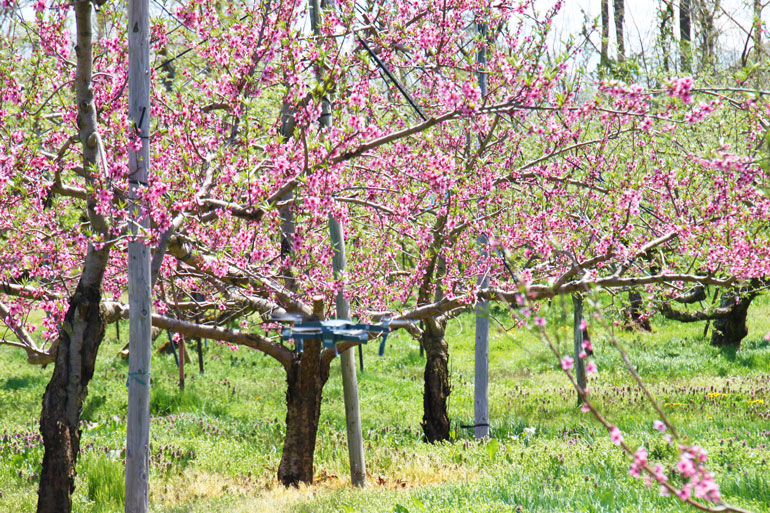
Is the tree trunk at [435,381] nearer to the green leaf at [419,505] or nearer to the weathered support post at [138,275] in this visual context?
the green leaf at [419,505]

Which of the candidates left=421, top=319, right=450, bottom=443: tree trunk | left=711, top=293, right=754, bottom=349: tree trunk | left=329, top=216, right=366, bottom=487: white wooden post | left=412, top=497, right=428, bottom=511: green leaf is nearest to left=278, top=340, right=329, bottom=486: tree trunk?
left=329, top=216, right=366, bottom=487: white wooden post

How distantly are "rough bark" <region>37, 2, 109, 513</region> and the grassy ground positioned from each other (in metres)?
1.52

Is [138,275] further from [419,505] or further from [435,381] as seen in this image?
[435,381]

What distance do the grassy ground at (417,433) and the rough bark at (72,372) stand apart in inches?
59.9

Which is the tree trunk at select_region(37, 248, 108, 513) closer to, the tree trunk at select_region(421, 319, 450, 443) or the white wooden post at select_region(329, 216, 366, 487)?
the white wooden post at select_region(329, 216, 366, 487)

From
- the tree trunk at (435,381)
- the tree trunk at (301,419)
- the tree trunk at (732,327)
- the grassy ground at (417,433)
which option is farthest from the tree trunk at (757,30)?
the tree trunk at (732,327)

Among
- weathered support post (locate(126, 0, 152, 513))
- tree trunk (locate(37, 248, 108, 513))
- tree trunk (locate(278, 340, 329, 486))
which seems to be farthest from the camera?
tree trunk (locate(278, 340, 329, 486))

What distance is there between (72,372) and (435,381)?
5528mm

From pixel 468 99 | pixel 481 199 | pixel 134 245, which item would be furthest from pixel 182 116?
pixel 481 199

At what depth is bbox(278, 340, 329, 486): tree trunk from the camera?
27.8 feet

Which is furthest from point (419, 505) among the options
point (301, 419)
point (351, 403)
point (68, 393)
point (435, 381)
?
point (435, 381)

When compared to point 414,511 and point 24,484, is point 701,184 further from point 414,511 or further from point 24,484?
point 24,484

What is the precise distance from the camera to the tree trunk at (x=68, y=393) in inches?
228

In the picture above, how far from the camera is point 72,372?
586 cm
